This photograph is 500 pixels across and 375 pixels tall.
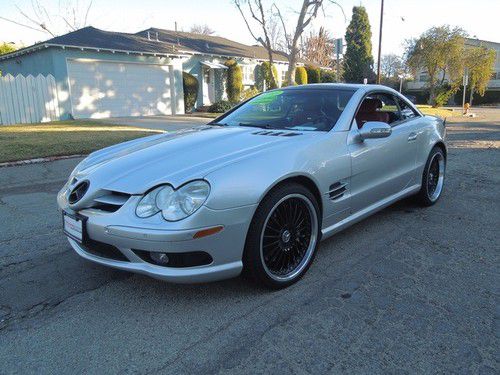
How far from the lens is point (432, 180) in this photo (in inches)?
210

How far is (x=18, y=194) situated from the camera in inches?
234

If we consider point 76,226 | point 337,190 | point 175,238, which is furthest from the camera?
point 337,190

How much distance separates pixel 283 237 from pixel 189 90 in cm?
2015

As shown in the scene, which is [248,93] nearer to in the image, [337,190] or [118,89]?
[118,89]

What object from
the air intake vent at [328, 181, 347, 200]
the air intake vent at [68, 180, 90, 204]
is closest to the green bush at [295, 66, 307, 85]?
the air intake vent at [328, 181, 347, 200]

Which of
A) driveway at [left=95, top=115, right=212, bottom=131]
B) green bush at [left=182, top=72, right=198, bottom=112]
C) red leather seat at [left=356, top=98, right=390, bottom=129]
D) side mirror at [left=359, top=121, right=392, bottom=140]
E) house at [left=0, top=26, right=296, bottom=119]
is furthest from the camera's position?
green bush at [left=182, top=72, right=198, bottom=112]

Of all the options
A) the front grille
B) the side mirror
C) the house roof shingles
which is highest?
the house roof shingles

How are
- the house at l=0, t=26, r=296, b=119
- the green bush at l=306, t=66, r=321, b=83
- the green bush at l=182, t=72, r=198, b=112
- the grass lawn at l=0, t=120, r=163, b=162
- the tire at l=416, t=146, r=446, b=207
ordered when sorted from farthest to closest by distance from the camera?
the green bush at l=306, t=66, r=321, b=83 → the green bush at l=182, t=72, r=198, b=112 → the house at l=0, t=26, r=296, b=119 → the grass lawn at l=0, t=120, r=163, b=162 → the tire at l=416, t=146, r=446, b=207

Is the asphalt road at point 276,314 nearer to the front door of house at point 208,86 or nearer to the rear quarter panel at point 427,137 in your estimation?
the rear quarter panel at point 427,137

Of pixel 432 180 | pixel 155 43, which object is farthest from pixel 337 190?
pixel 155 43

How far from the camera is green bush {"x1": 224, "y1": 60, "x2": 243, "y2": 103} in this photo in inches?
938

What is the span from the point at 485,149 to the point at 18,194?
9882 mm

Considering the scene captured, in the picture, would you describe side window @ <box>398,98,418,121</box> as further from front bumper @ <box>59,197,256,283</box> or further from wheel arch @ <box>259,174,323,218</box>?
front bumper @ <box>59,197,256,283</box>

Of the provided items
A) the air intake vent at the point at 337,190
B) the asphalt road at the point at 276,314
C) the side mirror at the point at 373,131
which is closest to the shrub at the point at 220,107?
the asphalt road at the point at 276,314
